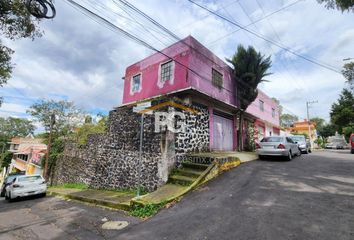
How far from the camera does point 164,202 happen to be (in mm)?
6344

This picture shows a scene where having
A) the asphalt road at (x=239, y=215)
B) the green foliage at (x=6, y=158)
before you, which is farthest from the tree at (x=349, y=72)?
the green foliage at (x=6, y=158)

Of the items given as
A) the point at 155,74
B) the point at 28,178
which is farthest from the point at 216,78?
the point at 28,178

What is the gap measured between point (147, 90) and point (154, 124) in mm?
5859

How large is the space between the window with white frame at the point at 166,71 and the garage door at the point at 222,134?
154 inches

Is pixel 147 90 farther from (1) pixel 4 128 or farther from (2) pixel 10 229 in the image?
(1) pixel 4 128

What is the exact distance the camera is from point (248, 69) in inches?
580

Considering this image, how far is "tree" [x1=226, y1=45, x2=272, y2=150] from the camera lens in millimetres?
14531

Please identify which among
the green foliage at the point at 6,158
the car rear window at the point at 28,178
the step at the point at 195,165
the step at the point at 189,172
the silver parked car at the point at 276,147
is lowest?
the green foliage at the point at 6,158

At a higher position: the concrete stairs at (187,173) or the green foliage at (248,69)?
the green foliage at (248,69)

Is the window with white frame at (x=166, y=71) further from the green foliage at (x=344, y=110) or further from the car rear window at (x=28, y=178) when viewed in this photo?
the green foliage at (x=344, y=110)

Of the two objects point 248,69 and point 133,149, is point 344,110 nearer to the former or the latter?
point 248,69

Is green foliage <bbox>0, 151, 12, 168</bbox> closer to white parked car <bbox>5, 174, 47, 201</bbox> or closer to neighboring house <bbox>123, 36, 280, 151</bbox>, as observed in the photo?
white parked car <bbox>5, 174, 47, 201</bbox>

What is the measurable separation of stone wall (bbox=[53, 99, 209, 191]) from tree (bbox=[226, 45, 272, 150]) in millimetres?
5020

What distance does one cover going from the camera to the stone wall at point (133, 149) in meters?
8.53
